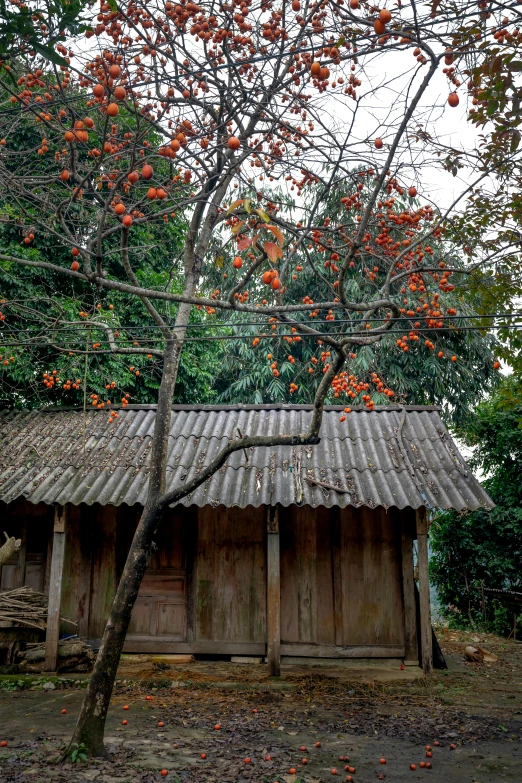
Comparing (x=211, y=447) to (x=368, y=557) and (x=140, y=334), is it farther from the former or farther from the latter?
(x=140, y=334)

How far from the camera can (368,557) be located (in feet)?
35.0

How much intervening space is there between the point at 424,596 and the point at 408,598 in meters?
0.63

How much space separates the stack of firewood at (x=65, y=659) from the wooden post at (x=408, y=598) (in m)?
4.82

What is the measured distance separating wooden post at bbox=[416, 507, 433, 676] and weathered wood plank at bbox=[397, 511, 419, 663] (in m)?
0.51

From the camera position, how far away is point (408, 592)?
1035 centimetres

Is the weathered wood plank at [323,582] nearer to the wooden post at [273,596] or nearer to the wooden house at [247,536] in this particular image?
the wooden house at [247,536]

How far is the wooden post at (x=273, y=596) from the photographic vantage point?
9.46 m

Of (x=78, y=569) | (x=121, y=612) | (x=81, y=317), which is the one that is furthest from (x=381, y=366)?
(x=121, y=612)

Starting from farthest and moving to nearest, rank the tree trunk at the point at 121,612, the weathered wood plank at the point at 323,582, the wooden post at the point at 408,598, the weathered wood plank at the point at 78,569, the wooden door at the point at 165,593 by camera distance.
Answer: the weathered wood plank at the point at 78,569
the wooden door at the point at 165,593
the weathered wood plank at the point at 323,582
the wooden post at the point at 408,598
the tree trunk at the point at 121,612

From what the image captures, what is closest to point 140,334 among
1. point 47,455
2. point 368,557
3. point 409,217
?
point 47,455

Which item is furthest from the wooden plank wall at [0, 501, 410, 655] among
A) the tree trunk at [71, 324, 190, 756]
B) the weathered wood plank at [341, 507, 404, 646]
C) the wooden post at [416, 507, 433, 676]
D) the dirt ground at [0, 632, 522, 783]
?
the tree trunk at [71, 324, 190, 756]

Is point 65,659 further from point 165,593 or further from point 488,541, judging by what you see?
point 488,541

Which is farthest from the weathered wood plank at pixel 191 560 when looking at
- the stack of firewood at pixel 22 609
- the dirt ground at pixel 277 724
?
the stack of firewood at pixel 22 609

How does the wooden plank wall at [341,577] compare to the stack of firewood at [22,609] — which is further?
the wooden plank wall at [341,577]
